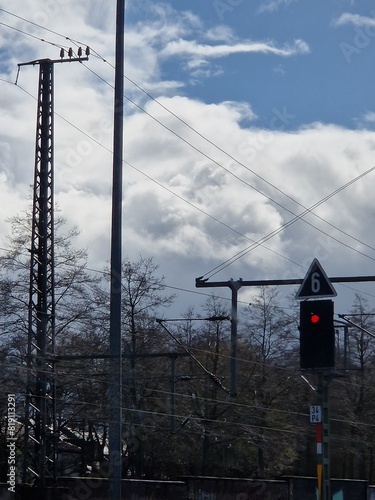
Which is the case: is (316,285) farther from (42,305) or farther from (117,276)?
(42,305)

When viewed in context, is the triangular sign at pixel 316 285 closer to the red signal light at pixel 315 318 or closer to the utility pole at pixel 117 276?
the red signal light at pixel 315 318

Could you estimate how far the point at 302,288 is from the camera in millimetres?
15312

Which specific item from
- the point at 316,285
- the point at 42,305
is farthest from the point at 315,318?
the point at 42,305

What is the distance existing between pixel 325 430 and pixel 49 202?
1786cm

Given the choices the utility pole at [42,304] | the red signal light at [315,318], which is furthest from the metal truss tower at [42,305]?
the red signal light at [315,318]

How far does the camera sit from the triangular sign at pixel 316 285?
595 inches

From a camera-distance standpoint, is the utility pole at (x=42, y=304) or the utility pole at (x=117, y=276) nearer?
the utility pole at (x=117, y=276)

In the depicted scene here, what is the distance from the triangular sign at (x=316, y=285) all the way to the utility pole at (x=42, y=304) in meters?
15.9

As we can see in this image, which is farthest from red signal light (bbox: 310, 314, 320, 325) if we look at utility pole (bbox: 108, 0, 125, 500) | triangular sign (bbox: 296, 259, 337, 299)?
utility pole (bbox: 108, 0, 125, 500)

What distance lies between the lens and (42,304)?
30234 mm

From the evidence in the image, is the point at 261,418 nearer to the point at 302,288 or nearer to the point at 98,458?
the point at 98,458

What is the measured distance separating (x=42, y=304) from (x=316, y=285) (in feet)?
54.3

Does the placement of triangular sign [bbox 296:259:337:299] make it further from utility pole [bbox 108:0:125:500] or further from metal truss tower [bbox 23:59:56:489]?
metal truss tower [bbox 23:59:56:489]

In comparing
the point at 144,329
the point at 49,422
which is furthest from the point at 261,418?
the point at 49,422
